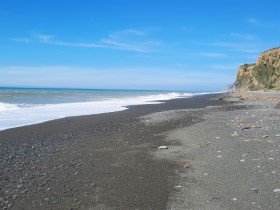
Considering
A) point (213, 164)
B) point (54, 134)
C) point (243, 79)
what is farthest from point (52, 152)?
point (243, 79)

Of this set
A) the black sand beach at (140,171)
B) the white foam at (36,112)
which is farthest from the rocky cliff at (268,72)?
the black sand beach at (140,171)

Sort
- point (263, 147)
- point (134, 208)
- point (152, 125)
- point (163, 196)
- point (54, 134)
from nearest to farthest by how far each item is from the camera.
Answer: point (134, 208) → point (163, 196) → point (263, 147) → point (54, 134) → point (152, 125)

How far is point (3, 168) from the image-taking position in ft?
29.3

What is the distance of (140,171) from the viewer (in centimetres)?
866

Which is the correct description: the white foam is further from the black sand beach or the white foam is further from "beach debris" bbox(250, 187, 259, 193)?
"beach debris" bbox(250, 187, 259, 193)

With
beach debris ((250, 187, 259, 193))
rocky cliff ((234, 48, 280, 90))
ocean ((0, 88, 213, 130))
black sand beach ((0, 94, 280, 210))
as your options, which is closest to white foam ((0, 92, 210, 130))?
ocean ((0, 88, 213, 130))

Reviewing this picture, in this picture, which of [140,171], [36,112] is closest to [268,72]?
[36,112]

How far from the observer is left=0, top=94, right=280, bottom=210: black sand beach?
21.2 feet

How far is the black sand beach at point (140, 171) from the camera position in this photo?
647 cm

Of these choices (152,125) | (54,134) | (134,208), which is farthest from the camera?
(152,125)

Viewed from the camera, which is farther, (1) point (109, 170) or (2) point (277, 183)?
(1) point (109, 170)

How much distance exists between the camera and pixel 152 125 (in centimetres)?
1784

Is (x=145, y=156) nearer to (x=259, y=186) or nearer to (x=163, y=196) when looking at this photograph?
(x=163, y=196)

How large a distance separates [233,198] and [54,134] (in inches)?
422
